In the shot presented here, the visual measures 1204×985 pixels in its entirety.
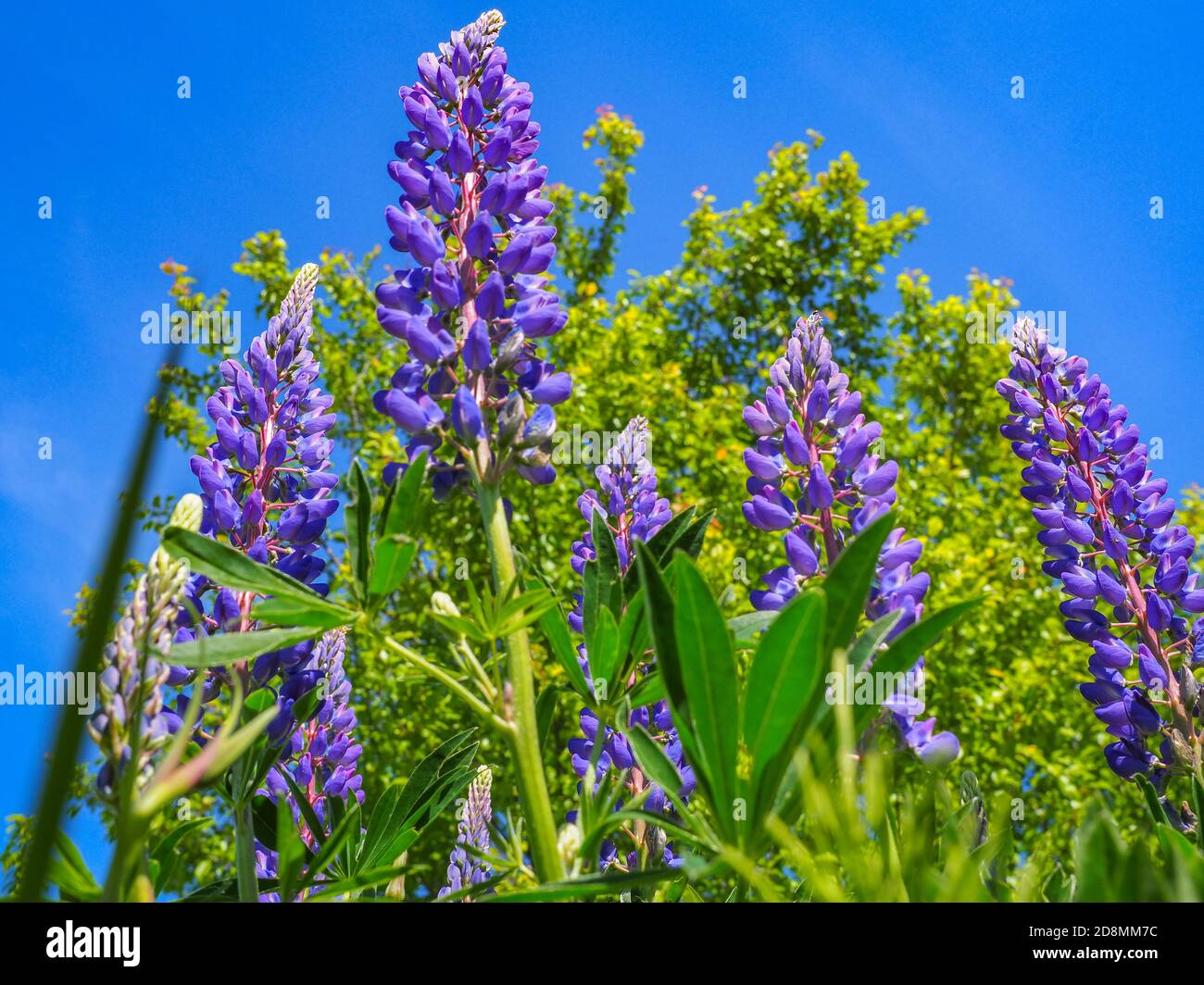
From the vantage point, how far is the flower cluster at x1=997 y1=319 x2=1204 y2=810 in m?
2.28

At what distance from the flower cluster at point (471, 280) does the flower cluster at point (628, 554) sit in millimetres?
632

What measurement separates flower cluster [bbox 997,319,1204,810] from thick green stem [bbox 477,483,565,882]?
1597mm

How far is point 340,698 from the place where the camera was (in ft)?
7.97

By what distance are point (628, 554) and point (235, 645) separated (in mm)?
1466

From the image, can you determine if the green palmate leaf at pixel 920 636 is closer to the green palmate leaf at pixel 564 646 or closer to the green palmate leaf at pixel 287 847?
the green palmate leaf at pixel 564 646

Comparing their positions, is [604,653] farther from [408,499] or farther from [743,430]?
[743,430]

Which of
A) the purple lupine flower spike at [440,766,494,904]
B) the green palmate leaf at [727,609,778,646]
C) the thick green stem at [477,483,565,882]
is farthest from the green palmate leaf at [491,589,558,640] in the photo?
the purple lupine flower spike at [440,766,494,904]

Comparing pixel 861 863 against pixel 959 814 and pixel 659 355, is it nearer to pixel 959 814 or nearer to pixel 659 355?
pixel 959 814

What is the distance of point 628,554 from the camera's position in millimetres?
2461

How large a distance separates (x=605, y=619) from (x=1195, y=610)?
1.88 meters

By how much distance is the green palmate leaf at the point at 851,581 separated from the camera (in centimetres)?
88

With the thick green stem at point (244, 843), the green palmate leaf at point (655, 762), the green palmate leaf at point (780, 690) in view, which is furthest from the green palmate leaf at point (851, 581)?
the thick green stem at point (244, 843)
